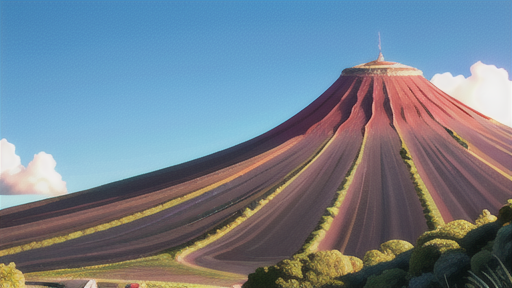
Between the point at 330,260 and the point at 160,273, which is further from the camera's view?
the point at 160,273

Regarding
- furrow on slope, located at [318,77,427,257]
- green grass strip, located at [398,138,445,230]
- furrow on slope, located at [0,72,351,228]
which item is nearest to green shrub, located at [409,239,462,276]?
furrow on slope, located at [318,77,427,257]

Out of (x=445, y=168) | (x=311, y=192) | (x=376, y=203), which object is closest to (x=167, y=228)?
(x=311, y=192)

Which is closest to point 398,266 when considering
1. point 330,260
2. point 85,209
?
point 330,260

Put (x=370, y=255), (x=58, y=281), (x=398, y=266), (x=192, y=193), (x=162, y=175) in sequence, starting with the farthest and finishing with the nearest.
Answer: (x=162, y=175), (x=192, y=193), (x=58, y=281), (x=370, y=255), (x=398, y=266)

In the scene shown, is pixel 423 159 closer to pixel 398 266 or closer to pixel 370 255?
pixel 370 255

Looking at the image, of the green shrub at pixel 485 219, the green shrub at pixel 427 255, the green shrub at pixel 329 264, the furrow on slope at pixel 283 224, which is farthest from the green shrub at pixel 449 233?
the furrow on slope at pixel 283 224

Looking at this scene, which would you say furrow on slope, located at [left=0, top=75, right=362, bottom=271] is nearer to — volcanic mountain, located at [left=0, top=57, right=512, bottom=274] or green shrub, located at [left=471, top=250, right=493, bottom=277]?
volcanic mountain, located at [left=0, top=57, right=512, bottom=274]

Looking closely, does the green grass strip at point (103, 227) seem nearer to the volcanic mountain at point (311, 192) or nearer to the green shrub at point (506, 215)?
the volcanic mountain at point (311, 192)
